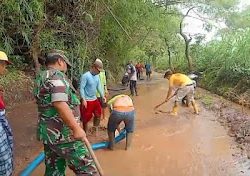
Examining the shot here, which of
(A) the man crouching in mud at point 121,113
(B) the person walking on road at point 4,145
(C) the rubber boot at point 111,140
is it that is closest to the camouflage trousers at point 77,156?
(B) the person walking on road at point 4,145

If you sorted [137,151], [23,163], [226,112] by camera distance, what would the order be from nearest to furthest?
[23,163] < [137,151] < [226,112]

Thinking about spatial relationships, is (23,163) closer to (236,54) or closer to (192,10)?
(236,54)

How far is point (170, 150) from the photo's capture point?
6.68 meters

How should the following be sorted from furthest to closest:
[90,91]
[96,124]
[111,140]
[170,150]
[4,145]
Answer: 1. [96,124]
2. [170,150]
3. [90,91]
4. [111,140]
5. [4,145]

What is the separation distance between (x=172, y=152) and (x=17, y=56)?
24.6ft

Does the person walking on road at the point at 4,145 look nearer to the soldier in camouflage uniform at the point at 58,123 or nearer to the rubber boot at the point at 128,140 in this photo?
the soldier in camouflage uniform at the point at 58,123

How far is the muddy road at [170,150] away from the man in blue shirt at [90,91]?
2.47ft

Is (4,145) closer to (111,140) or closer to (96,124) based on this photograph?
(111,140)

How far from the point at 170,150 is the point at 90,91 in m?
1.81

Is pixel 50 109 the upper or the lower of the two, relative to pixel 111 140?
upper

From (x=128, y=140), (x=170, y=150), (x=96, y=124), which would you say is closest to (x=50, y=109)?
(x=128, y=140)

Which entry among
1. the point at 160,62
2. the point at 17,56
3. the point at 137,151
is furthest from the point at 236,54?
the point at 160,62

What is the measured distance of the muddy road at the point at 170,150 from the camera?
5535mm

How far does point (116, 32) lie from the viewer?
44.0 ft
